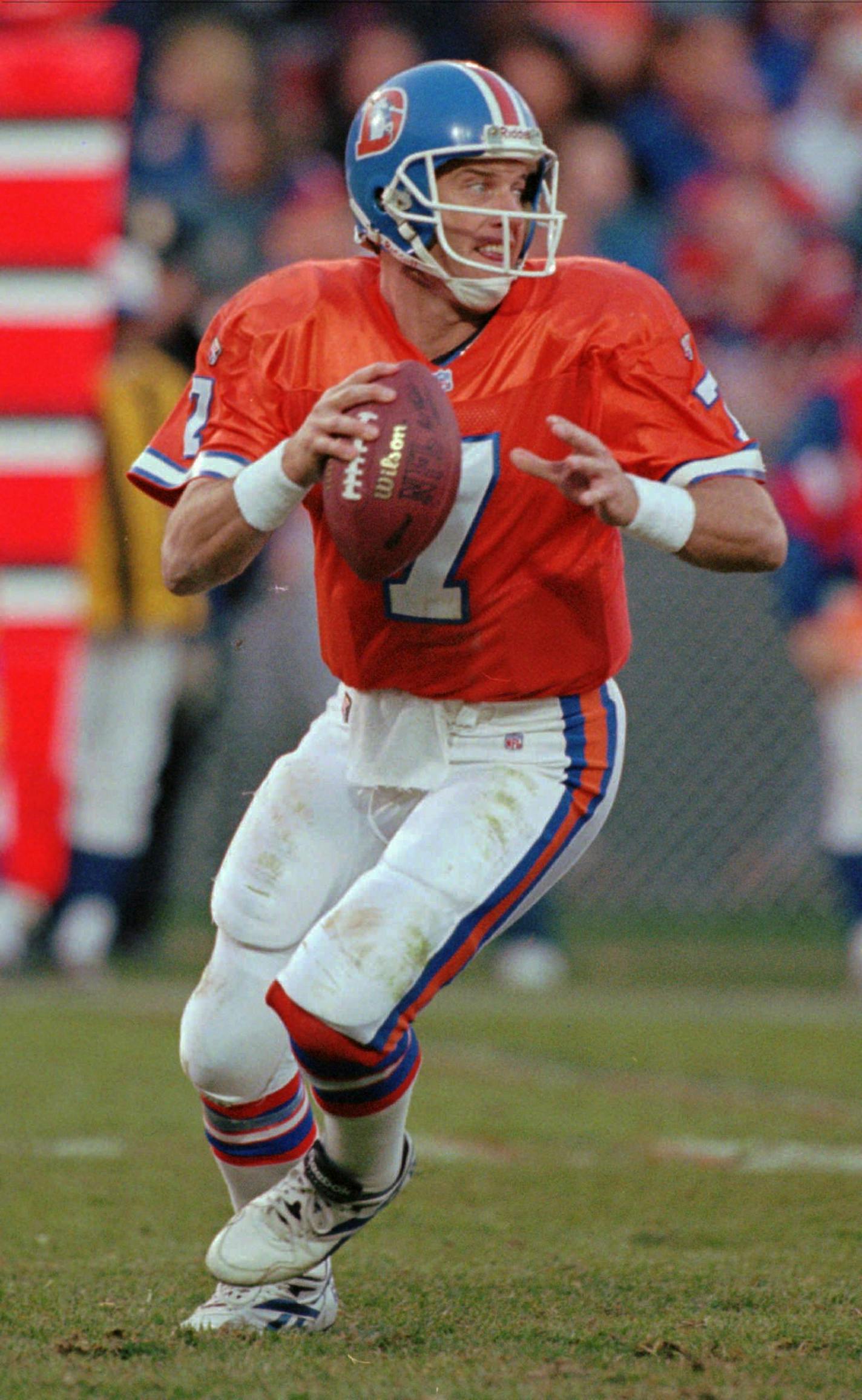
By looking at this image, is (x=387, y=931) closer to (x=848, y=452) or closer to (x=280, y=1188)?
(x=280, y=1188)

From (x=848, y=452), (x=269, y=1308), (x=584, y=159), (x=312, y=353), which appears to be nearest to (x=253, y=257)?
(x=584, y=159)

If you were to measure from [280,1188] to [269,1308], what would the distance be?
17cm

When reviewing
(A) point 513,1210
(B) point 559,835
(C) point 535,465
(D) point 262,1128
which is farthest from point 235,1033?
(A) point 513,1210

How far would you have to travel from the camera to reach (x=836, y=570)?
721 centimetres

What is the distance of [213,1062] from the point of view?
9.88 feet

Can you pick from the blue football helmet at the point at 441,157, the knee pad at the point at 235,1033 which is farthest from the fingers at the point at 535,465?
the knee pad at the point at 235,1033

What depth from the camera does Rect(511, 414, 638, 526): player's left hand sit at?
9.08ft

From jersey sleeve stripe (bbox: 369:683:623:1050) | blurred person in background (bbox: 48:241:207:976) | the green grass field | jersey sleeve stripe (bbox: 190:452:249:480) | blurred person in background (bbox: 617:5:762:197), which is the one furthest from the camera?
blurred person in background (bbox: 617:5:762:197)

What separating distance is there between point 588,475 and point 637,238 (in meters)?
6.17

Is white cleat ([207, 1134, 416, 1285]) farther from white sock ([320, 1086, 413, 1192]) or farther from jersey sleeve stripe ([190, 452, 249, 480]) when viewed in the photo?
jersey sleeve stripe ([190, 452, 249, 480])

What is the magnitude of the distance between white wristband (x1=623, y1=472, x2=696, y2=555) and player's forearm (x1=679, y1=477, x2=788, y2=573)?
0.02 metres

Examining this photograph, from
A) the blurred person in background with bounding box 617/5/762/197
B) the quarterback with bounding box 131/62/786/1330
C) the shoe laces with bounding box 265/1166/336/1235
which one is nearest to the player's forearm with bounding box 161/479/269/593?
the quarterback with bounding box 131/62/786/1330

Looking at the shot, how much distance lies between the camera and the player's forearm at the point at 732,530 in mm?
2887

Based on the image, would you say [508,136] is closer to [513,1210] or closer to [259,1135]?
[259,1135]
